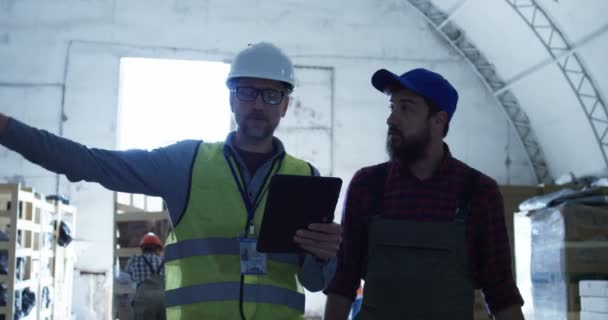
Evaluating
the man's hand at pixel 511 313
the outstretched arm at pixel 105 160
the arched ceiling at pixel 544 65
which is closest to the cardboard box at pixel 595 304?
the man's hand at pixel 511 313

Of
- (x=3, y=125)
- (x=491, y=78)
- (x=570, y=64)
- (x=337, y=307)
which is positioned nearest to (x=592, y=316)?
(x=337, y=307)

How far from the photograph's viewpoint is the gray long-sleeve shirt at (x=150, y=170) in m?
2.13

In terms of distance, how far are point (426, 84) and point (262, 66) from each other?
78cm

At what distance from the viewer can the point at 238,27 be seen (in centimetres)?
1292

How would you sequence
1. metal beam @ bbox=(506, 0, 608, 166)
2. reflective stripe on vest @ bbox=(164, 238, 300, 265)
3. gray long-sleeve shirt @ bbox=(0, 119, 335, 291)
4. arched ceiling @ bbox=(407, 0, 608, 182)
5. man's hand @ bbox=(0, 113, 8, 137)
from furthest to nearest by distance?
metal beam @ bbox=(506, 0, 608, 166)
arched ceiling @ bbox=(407, 0, 608, 182)
reflective stripe on vest @ bbox=(164, 238, 300, 265)
gray long-sleeve shirt @ bbox=(0, 119, 335, 291)
man's hand @ bbox=(0, 113, 8, 137)

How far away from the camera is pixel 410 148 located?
300 centimetres

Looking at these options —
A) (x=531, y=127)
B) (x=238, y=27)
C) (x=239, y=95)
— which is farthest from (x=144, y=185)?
(x=531, y=127)

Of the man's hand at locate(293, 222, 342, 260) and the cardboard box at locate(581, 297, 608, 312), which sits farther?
the cardboard box at locate(581, 297, 608, 312)

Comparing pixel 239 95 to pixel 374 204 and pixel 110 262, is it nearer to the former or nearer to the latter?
pixel 374 204

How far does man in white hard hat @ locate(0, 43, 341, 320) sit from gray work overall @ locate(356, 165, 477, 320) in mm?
450


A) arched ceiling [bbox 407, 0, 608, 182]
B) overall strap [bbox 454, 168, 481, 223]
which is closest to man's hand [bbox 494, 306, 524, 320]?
overall strap [bbox 454, 168, 481, 223]

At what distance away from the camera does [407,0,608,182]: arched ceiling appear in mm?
10375

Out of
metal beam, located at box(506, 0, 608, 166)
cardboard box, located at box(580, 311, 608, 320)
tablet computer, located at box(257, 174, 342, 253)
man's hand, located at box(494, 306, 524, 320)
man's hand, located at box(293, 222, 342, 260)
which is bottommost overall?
cardboard box, located at box(580, 311, 608, 320)

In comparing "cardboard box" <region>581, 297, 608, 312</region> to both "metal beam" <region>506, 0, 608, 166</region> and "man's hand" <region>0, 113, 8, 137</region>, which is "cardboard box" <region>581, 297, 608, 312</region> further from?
"metal beam" <region>506, 0, 608, 166</region>
